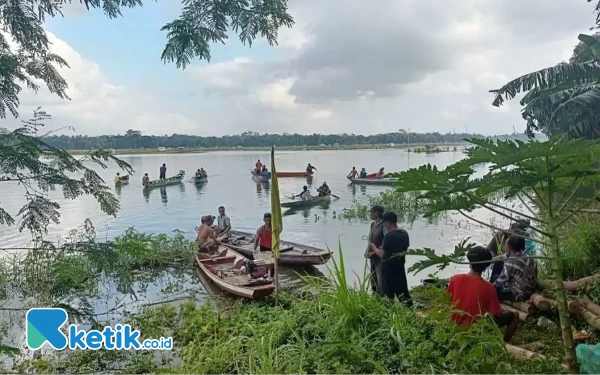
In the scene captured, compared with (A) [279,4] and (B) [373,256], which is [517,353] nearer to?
(B) [373,256]

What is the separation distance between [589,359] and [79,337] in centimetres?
497

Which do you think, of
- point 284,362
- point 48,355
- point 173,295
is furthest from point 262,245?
point 284,362

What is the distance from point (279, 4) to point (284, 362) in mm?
2974

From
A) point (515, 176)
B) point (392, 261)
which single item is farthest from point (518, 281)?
point (515, 176)

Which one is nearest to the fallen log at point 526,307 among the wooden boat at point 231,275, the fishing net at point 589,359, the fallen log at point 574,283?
the fallen log at point 574,283

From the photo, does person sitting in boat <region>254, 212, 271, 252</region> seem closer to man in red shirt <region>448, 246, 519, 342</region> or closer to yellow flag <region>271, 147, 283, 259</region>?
yellow flag <region>271, 147, 283, 259</region>

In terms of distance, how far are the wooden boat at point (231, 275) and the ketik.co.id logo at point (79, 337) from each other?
1.58m

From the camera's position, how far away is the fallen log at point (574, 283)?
16.6 ft

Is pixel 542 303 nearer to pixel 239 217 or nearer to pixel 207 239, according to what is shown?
pixel 207 239

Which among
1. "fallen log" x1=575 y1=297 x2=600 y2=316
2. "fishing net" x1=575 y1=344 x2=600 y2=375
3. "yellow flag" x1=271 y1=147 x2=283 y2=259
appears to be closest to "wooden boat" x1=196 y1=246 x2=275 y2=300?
"yellow flag" x1=271 y1=147 x2=283 y2=259

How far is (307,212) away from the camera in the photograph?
19109mm

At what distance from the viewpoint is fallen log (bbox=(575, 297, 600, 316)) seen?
456 centimetres

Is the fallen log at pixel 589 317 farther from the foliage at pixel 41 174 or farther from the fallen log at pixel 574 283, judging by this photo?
the foliage at pixel 41 174

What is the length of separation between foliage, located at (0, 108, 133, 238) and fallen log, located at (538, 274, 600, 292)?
479 centimetres
